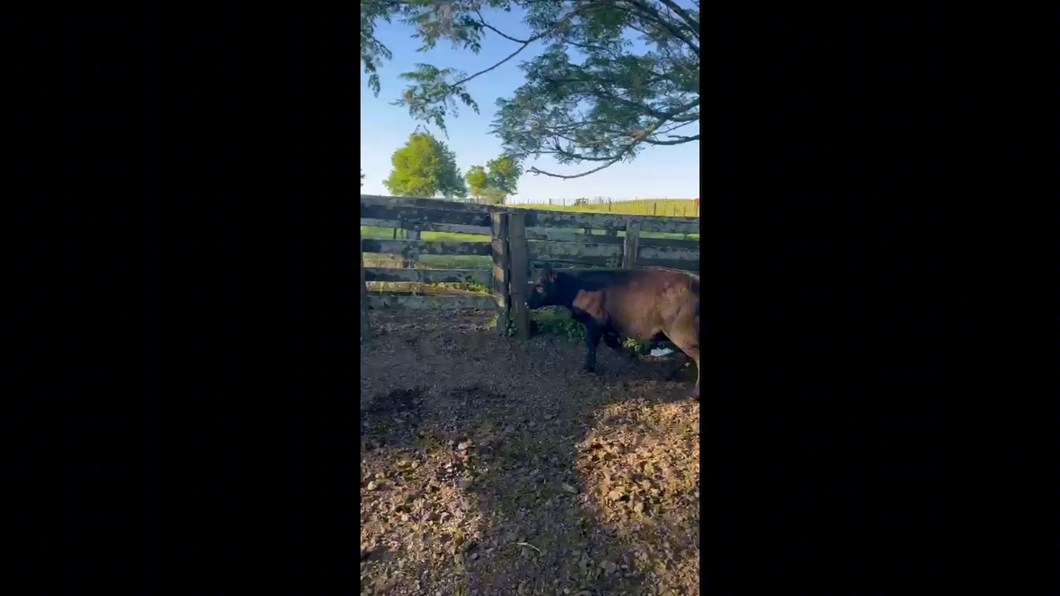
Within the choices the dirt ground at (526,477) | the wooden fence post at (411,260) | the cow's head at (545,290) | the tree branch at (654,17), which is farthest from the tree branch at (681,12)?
the wooden fence post at (411,260)

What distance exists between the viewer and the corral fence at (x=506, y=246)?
6.77m

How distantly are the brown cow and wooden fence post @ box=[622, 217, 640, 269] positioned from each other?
5.53 ft

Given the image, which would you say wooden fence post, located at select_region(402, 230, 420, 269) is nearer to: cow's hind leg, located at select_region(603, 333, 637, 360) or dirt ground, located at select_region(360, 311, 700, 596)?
dirt ground, located at select_region(360, 311, 700, 596)

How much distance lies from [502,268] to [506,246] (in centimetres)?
28

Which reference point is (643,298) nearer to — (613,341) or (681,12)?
(613,341)

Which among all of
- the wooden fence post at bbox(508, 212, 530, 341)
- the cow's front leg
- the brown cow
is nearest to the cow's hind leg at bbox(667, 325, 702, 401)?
the brown cow

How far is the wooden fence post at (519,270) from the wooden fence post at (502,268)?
2.8 inches

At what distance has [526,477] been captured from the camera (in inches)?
140

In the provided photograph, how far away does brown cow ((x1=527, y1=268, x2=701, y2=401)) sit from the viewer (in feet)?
17.2

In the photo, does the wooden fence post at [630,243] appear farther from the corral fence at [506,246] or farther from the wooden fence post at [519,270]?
the wooden fence post at [519,270]

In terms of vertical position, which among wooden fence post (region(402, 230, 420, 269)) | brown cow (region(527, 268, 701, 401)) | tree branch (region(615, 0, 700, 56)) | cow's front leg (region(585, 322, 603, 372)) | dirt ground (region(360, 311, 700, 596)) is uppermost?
tree branch (region(615, 0, 700, 56))

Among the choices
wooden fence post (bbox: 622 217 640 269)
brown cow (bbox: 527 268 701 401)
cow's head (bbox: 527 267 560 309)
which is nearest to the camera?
brown cow (bbox: 527 268 701 401)
